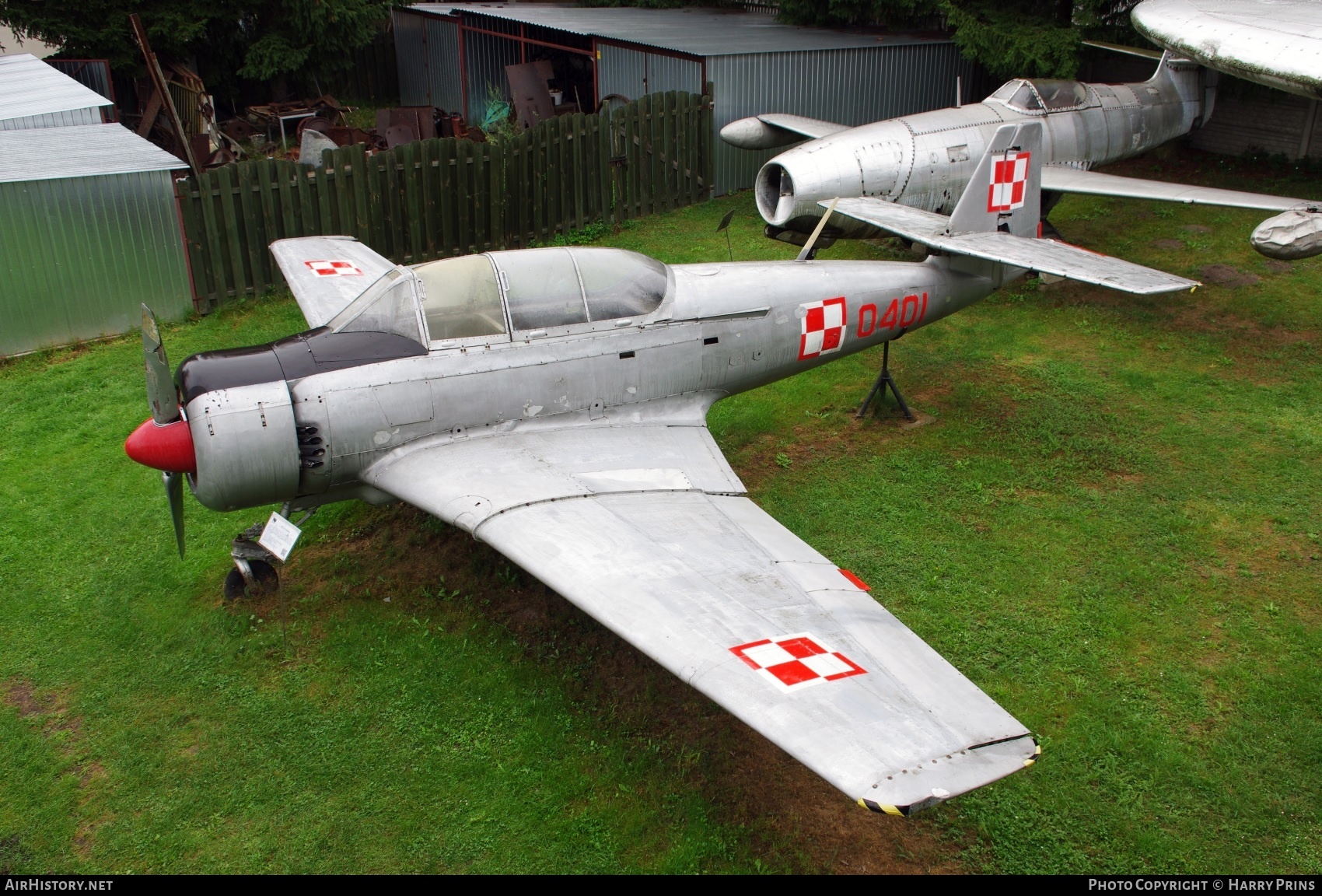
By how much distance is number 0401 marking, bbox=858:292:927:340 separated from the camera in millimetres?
8188

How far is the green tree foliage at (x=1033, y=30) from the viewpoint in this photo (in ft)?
48.5

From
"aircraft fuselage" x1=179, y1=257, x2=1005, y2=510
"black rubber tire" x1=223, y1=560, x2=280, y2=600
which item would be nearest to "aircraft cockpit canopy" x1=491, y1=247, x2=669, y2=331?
"aircraft fuselage" x1=179, y1=257, x2=1005, y2=510

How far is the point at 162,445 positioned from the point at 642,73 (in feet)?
44.2

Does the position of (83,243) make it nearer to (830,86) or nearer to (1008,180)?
(1008,180)

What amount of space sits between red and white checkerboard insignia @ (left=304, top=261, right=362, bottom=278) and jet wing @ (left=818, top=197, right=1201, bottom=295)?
514cm

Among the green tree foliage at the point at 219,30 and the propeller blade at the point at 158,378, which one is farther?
the green tree foliage at the point at 219,30

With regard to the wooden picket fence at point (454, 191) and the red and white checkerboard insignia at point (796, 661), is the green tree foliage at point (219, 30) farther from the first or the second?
the red and white checkerboard insignia at point (796, 661)

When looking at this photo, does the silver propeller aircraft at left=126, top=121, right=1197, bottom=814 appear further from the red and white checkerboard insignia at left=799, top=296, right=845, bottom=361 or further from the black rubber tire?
the black rubber tire

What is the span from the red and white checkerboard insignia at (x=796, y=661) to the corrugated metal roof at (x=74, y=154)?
9739mm

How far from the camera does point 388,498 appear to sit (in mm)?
6590

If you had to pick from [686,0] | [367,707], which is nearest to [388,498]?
[367,707]

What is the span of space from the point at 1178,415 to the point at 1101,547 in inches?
108

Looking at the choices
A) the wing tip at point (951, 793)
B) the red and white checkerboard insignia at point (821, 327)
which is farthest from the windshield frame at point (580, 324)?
the wing tip at point (951, 793)

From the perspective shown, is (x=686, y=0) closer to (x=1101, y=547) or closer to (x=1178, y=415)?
(x=1178, y=415)
